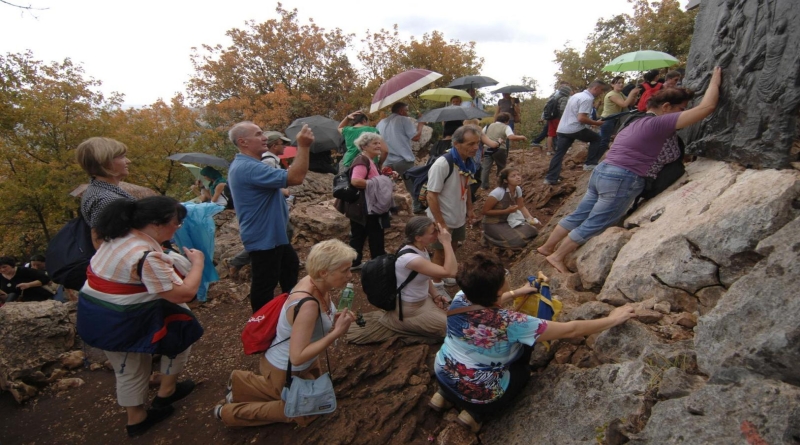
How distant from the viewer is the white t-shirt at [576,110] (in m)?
6.02

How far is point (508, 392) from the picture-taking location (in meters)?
2.49

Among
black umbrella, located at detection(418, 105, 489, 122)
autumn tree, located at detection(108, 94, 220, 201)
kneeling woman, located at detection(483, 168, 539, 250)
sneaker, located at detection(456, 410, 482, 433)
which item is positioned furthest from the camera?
autumn tree, located at detection(108, 94, 220, 201)

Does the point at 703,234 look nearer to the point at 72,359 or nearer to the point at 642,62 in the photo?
the point at 642,62

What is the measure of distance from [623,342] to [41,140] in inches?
790

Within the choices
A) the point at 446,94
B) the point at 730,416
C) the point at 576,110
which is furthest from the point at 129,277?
the point at 446,94

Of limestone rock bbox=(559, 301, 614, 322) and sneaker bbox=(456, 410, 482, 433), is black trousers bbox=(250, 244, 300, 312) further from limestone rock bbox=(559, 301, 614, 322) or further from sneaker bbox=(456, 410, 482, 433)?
limestone rock bbox=(559, 301, 614, 322)

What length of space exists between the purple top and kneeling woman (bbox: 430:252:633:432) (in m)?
1.56

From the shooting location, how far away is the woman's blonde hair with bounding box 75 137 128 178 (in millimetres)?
2881

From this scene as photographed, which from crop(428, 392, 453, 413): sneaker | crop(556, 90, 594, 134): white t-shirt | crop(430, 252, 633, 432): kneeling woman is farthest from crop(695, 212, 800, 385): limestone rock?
crop(556, 90, 594, 134): white t-shirt

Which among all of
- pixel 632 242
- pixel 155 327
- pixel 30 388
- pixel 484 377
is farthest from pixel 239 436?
Result: pixel 632 242

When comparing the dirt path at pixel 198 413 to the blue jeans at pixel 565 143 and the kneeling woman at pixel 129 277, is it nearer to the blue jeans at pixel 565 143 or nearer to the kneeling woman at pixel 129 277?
the kneeling woman at pixel 129 277

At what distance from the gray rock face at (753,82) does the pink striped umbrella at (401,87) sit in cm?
313

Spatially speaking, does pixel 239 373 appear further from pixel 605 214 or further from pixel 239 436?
pixel 605 214

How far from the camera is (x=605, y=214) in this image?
11.9 ft
